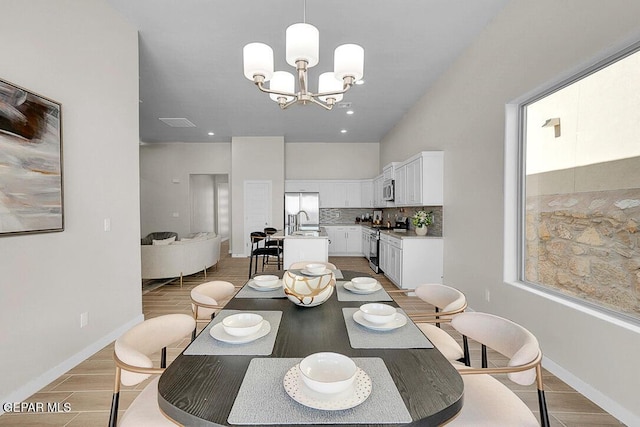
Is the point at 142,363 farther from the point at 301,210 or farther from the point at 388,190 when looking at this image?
the point at 301,210

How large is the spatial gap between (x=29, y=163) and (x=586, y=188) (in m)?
3.87

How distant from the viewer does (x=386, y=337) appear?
4.40 ft

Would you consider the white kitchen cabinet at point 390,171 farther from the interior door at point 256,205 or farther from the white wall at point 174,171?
the white wall at point 174,171

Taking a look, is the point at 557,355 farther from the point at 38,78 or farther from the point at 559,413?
the point at 38,78

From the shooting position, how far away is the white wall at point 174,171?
865 centimetres

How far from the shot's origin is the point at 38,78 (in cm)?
223

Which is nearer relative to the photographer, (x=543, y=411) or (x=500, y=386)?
(x=543, y=411)

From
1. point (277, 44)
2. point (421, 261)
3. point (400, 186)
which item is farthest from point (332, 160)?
point (277, 44)

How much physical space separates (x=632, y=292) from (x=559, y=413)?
2.85 ft

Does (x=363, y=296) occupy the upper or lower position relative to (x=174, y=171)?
lower

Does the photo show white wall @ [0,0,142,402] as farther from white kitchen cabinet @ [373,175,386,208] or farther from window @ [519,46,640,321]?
white kitchen cabinet @ [373,175,386,208]

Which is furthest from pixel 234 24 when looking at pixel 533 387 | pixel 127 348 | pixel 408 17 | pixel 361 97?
pixel 533 387

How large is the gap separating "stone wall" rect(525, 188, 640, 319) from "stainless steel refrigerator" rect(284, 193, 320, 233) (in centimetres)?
581

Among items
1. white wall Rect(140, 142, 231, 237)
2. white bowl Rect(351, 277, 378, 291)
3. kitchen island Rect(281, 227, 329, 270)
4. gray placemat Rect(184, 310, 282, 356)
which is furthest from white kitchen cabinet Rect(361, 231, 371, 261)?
gray placemat Rect(184, 310, 282, 356)
